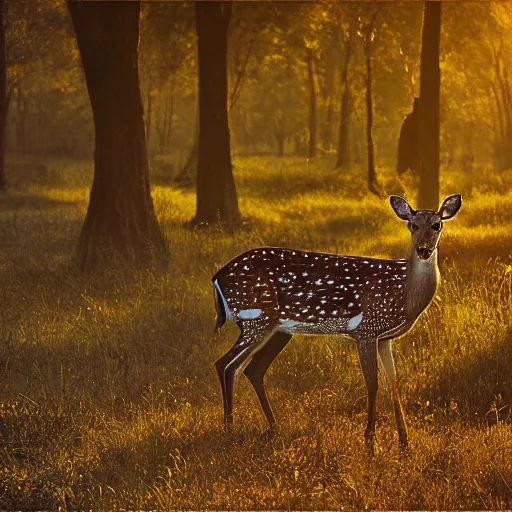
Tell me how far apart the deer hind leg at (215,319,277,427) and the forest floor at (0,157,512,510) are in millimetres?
240

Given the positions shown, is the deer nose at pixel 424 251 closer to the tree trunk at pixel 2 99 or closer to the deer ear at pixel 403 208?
the deer ear at pixel 403 208

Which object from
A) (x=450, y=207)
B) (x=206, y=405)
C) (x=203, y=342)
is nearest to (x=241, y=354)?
(x=206, y=405)

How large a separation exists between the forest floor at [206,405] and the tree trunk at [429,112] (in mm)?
5228

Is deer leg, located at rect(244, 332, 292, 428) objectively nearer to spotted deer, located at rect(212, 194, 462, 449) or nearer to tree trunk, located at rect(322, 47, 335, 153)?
spotted deer, located at rect(212, 194, 462, 449)

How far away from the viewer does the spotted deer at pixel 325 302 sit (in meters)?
6.73

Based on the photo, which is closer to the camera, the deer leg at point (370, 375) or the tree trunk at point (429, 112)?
the deer leg at point (370, 375)

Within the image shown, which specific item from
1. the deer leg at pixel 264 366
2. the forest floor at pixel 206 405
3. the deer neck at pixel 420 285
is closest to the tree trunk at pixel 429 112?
the forest floor at pixel 206 405

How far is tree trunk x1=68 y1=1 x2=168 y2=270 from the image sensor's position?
1482 cm

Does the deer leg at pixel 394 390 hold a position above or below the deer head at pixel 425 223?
below

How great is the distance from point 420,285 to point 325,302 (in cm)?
61

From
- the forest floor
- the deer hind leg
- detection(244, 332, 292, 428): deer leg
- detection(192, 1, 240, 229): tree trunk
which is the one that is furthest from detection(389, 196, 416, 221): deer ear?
detection(192, 1, 240, 229): tree trunk

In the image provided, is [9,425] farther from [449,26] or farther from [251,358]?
[449,26]

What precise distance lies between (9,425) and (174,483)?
2037mm

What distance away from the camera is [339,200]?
91.4 feet
